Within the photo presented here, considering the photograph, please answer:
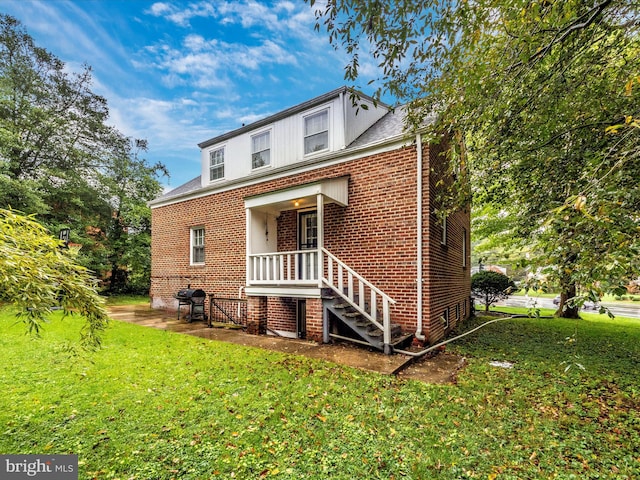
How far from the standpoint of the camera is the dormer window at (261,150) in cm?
985

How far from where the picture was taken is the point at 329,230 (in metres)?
8.05

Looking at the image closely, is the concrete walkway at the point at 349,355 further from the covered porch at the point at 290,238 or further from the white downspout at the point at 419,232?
the covered porch at the point at 290,238

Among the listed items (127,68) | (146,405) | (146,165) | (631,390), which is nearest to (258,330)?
(146,405)

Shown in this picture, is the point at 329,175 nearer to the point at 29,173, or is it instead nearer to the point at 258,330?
the point at 258,330

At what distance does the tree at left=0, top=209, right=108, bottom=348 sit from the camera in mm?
2180

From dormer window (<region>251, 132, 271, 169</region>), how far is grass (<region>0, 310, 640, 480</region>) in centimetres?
640

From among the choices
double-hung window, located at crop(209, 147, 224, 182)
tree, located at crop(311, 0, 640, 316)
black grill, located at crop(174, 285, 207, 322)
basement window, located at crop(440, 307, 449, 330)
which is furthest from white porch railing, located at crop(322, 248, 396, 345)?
double-hung window, located at crop(209, 147, 224, 182)

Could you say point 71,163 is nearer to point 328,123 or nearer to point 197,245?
point 197,245

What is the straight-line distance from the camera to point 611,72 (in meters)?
4.33

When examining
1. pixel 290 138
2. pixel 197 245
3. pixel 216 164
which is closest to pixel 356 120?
pixel 290 138

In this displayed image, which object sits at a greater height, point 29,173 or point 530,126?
point 29,173

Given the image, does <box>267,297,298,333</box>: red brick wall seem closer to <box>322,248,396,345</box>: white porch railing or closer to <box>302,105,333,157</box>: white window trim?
<box>322,248,396,345</box>: white porch railing

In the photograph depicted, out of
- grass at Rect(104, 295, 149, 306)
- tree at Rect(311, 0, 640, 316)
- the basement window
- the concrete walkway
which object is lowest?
grass at Rect(104, 295, 149, 306)

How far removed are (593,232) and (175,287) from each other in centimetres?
1259
